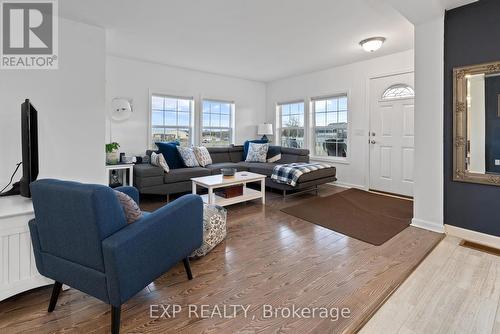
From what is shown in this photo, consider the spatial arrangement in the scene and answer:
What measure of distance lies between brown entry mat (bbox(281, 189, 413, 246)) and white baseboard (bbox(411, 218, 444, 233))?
92 millimetres

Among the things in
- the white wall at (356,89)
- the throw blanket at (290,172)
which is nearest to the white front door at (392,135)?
the white wall at (356,89)

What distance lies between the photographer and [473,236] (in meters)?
2.60

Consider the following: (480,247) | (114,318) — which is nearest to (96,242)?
(114,318)

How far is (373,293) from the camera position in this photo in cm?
175

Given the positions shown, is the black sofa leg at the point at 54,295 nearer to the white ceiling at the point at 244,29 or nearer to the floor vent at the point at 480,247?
the white ceiling at the point at 244,29

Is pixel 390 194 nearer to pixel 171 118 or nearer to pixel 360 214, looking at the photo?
pixel 360 214

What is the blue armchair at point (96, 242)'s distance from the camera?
48.6 inches

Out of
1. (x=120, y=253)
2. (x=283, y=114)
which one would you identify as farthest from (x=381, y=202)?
(x=120, y=253)

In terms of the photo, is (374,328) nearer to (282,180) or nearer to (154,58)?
(282,180)

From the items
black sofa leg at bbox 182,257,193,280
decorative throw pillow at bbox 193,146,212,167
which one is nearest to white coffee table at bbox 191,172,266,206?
decorative throw pillow at bbox 193,146,212,167

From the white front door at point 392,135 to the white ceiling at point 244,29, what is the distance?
608 mm

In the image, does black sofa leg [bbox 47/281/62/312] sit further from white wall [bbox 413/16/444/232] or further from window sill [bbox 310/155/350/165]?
window sill [bbox 310/155/350/165]

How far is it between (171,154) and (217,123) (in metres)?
1.72

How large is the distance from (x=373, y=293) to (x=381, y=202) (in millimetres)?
2556
